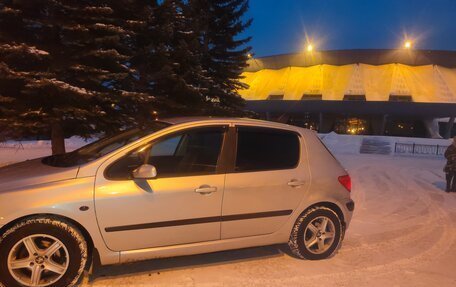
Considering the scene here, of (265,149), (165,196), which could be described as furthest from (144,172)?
(265,149)

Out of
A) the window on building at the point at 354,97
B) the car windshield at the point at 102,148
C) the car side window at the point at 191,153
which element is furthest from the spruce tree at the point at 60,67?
the window on building at the point at 354,97

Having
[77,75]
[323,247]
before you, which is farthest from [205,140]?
[77,75]

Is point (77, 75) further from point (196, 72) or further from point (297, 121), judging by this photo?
Answer: point (297, 121)

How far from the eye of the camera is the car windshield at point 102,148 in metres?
4.01

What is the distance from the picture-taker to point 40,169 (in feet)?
12.6

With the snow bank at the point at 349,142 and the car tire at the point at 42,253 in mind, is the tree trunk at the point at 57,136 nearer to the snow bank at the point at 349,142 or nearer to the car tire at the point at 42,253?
the car tire at the point at 42,253

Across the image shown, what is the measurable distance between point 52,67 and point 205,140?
816 centimetres

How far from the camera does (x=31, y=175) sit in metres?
3.61

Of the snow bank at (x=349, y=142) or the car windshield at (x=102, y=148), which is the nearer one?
the car windshield at (x=102, y=148)

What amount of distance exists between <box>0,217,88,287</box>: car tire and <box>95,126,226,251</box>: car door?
1.07 ft

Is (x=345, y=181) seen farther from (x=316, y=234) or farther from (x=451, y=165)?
(x=451, y=165)

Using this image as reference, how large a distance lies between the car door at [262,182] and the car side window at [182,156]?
27 cm

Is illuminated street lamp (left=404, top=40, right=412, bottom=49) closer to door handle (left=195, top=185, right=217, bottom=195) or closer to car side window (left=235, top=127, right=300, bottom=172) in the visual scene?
car side window (left=235, top=127, right=300, bottom=172)

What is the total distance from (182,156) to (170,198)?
688 millimetres
